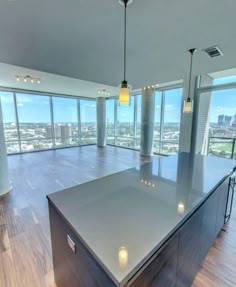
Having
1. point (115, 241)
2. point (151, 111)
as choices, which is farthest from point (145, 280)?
A: point (151, 111)

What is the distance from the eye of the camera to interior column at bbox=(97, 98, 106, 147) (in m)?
8.25

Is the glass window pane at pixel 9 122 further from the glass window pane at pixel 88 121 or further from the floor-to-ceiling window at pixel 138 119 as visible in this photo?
the floor-to-ceiling window at pixel 138 119

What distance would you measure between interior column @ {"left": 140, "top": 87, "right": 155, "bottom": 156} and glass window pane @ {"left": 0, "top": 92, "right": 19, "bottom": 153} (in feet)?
17.9

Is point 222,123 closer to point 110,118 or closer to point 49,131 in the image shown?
point 110,118

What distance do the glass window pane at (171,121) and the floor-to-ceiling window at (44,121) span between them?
444 centimetres

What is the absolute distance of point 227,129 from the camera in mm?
4035

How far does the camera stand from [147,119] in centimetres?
619

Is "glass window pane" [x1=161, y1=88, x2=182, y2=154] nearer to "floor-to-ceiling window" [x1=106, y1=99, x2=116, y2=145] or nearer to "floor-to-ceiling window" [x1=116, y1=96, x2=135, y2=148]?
"floor-to-ceiling window" [x1=116, y1=96, x2=135, y2=148]

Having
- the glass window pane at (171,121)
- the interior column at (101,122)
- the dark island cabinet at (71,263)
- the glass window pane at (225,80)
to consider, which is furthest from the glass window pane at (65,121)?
the dark island cabinet at (71,263)

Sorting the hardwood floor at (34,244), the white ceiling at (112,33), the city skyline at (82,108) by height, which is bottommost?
the hardwood floor at (34,244)

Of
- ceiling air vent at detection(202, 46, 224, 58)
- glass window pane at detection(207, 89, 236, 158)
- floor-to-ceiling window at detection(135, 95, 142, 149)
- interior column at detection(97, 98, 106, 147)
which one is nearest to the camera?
ceiling air vent at detection(202, 46, 224, 58)

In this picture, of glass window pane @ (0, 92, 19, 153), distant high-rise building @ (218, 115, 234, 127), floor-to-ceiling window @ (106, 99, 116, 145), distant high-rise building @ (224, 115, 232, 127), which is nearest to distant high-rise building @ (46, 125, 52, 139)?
glass window pane @ (0, 92, 19, 153)

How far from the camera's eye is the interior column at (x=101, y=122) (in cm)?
825

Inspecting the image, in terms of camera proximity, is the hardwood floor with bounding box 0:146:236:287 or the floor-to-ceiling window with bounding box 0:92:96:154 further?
the floor-to-ceiling window with bounding box 0:92:96:154
